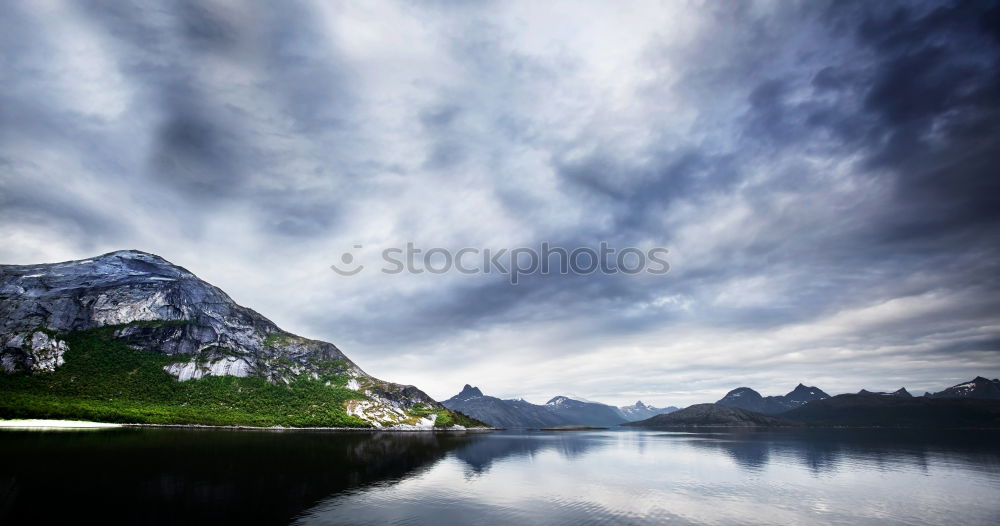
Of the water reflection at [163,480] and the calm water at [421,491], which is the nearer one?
the water reflection at [163,480]

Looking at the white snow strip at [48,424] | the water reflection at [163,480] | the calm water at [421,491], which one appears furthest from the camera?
the white snow strip at [48,424]

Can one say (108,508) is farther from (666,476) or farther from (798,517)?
(666,476)

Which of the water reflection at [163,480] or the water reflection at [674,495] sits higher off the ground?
the water reflection at [163,480]

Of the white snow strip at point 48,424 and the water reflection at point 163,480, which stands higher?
the water reflection at point 163,480

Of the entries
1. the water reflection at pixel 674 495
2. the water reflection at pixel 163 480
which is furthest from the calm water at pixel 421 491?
the water reflection at pixel 674 495

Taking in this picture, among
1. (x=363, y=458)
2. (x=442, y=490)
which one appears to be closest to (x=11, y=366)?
(x=363, y=458)

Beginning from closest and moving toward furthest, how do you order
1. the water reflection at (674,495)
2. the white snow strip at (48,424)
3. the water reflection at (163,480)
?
the water reflection at (163,480) < the water reflection at (674,495) < the white snow strip at (48,424)

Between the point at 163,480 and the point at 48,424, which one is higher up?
the point at 163,480

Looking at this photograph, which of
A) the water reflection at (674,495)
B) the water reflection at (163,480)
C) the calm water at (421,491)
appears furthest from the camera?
the water reflection at (674,495)

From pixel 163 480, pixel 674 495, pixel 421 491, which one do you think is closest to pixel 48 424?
pixel 163 480

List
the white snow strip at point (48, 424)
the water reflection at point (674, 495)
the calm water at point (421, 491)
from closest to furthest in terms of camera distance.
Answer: the calm water at point (421, 491) < the water reflection at point (674, 495) < the white snow strip at point (48, 424)

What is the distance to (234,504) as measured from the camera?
47.3 metres

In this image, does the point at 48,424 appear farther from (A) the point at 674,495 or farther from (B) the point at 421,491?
(A) the point at 674,495

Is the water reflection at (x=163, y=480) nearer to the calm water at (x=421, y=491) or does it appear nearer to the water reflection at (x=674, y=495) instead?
the calm water at (x=421, y=491)
